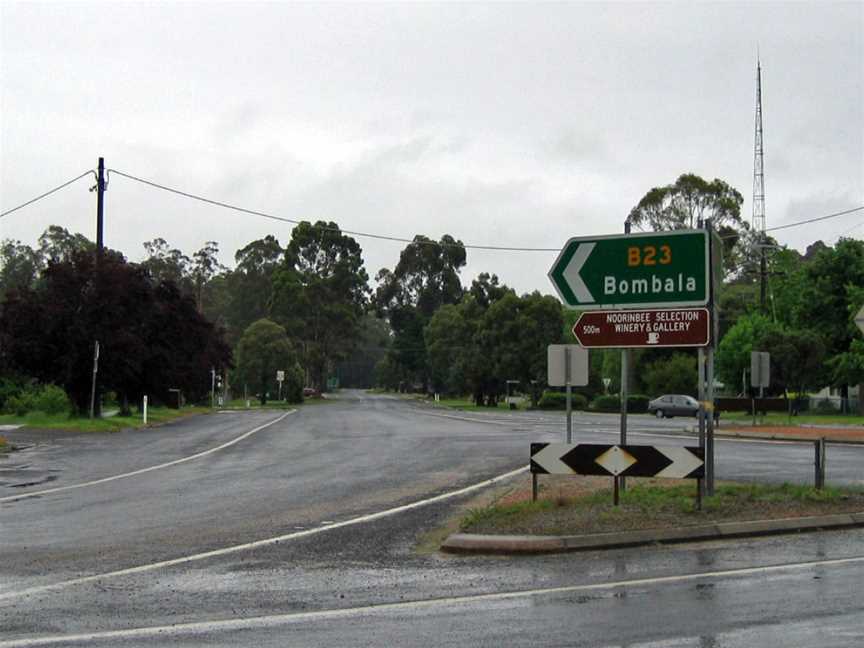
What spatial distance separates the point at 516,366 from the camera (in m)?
81.6

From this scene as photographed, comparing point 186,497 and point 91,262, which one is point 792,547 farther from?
point 91,262

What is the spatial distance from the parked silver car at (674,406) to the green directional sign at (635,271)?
4682 cm

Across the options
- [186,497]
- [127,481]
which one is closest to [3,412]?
[127,481]

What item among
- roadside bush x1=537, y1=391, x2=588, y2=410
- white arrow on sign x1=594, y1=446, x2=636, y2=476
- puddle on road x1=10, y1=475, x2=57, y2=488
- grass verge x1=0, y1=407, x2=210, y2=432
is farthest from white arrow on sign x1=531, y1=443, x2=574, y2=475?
roadside bush x1=537, y1=391, x2=588, y2=410

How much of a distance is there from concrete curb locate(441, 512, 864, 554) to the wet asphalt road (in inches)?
9.4

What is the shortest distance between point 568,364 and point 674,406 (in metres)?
47.3

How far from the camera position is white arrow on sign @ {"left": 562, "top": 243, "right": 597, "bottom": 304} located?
13381 millimetres

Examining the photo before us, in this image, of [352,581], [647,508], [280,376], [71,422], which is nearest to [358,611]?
[352,581]

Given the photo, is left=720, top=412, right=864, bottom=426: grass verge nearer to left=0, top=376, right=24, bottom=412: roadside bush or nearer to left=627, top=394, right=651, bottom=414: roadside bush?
left=627, top=394, right=651, bottom=414: roadside bush

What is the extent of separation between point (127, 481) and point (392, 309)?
95.3 metres

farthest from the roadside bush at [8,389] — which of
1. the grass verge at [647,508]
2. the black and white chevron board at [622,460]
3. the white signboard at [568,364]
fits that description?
the black and white chevron board at [622,460]

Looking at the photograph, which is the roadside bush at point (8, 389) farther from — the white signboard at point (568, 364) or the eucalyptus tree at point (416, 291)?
the eucalyptus tree at point (416, 291)

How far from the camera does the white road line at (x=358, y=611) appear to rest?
7.43 m

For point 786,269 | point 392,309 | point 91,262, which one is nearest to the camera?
point 91,262
